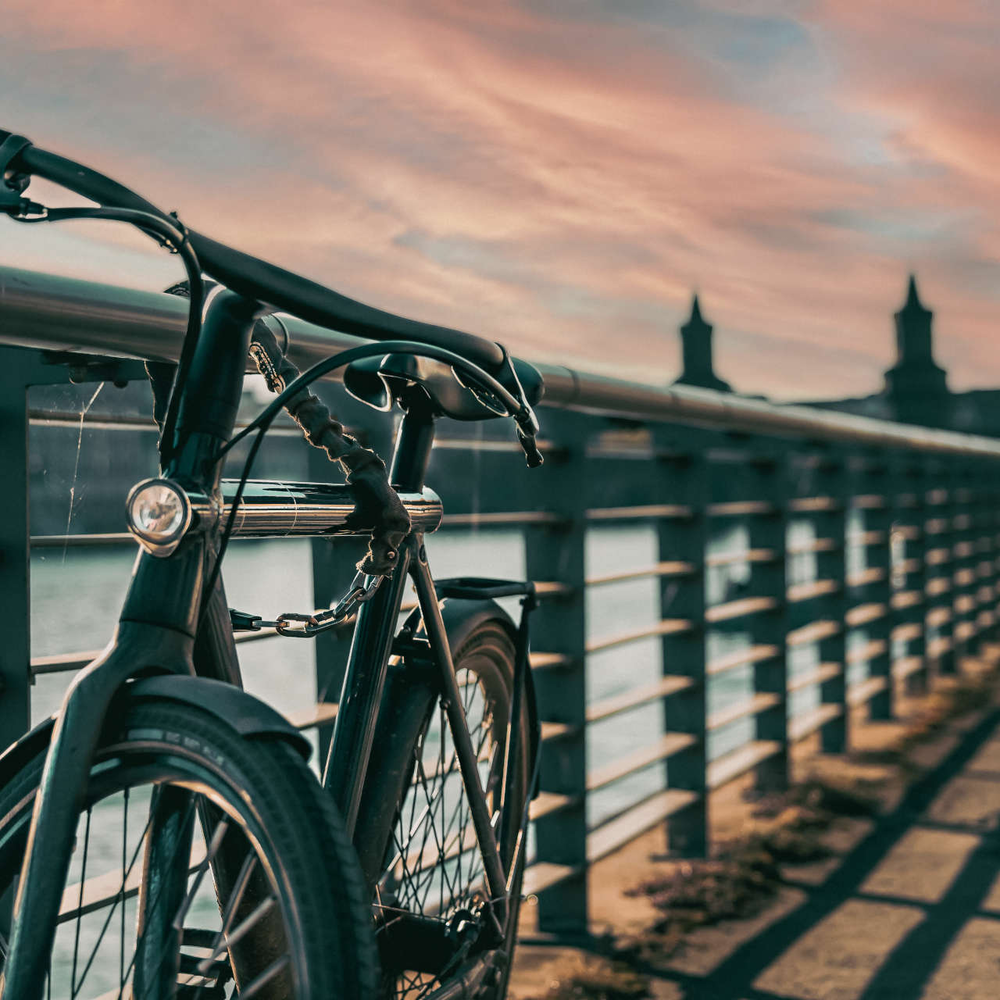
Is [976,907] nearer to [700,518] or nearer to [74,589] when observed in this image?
[700,518]

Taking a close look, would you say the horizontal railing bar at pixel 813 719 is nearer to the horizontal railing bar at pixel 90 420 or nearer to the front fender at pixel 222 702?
the horizontal railing bar at pixel 90 420

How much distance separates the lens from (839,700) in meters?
5.76

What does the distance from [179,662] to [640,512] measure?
259cm

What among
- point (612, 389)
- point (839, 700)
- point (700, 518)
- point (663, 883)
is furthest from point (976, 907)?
point (839, 700)

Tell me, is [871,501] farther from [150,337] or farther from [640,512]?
[150,337]

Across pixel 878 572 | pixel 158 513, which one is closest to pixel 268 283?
pixel 158 513

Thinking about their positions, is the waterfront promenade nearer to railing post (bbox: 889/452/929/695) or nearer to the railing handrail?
the railing handrail

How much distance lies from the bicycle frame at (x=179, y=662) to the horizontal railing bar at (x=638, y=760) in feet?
5.93

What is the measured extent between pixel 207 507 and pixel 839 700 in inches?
196

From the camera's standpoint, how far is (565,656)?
10.7 feet

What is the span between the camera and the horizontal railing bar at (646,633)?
3.58 metres

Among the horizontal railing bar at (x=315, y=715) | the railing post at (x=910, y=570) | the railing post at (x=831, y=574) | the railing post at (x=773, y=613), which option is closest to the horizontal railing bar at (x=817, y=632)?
the railing post at (x=831, y=574)

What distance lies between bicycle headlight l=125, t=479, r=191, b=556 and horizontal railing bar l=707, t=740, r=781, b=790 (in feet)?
10.3

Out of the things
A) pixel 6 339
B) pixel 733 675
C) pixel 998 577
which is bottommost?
pixel 733 675
